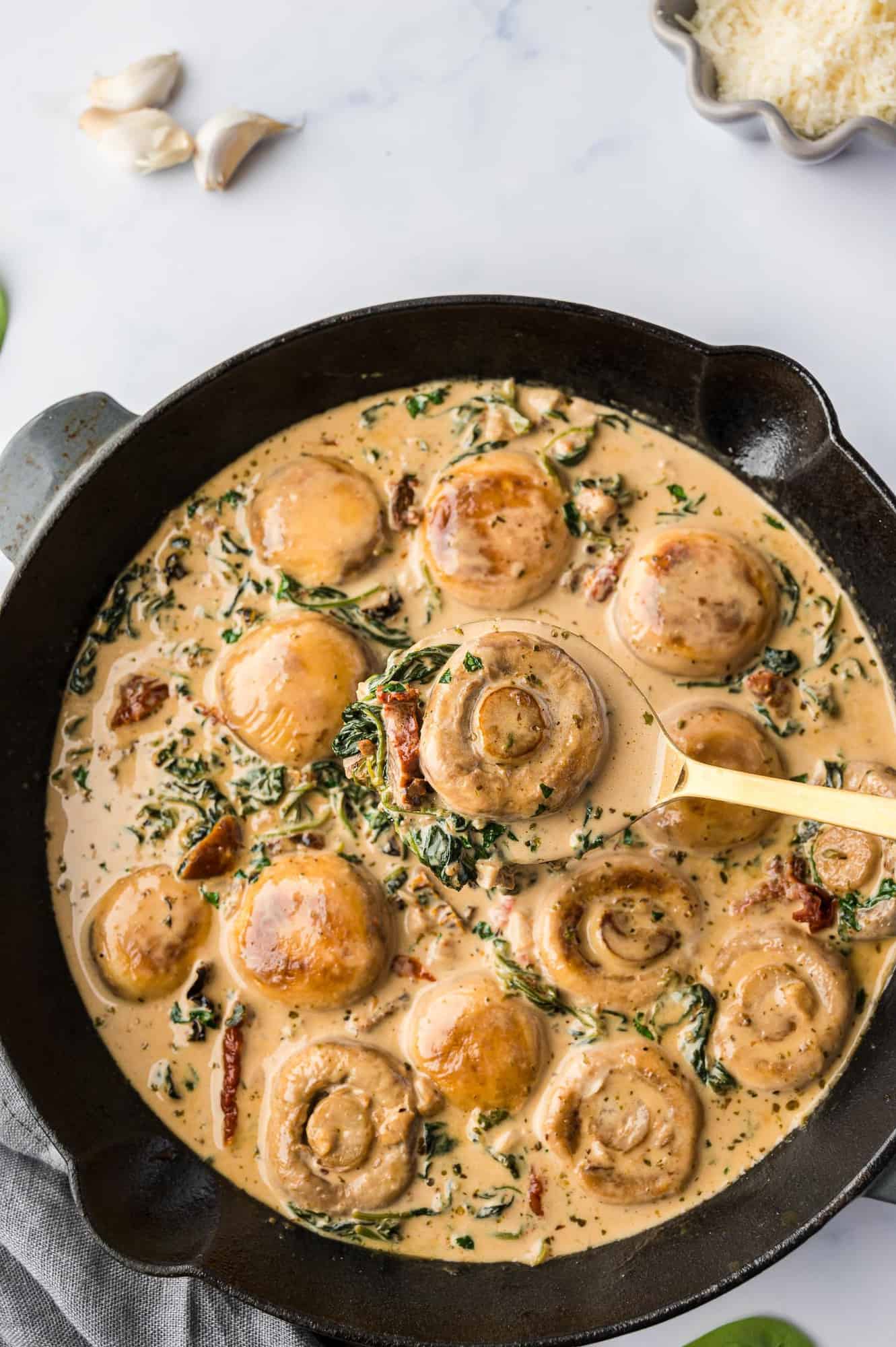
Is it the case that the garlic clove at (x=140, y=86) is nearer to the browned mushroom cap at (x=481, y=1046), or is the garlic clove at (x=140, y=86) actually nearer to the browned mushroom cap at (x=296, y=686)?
the browned mushroom cap at (x=296, y=686)

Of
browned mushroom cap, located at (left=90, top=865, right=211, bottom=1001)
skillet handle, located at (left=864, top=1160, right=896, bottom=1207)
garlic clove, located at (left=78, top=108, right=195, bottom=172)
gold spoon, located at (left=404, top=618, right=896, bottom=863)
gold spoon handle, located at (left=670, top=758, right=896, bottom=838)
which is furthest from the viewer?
garlic clove, located at (left=78, top=108, right=195, bottom=172)

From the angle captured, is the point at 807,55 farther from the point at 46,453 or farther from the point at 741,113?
the point at 46,453

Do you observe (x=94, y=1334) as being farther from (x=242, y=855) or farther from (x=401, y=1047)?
(x=242, y=855)

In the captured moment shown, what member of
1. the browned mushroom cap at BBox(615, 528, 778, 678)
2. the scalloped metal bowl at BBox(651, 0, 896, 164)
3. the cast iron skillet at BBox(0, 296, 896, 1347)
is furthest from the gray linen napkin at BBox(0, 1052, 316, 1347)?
the scalloped metal bowl at BBox(651, 0, 896, 164)

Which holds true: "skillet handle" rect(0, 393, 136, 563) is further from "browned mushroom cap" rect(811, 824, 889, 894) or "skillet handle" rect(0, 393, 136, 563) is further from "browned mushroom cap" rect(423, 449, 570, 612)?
"browned mushroom cap" rect(811, 824, 889, 894)

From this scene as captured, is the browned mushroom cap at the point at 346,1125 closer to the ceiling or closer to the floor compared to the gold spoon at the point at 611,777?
closer to the floor

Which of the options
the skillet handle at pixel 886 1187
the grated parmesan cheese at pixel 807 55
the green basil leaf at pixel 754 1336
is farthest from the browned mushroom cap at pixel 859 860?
the grated parmesan cheese at pixel 807 55

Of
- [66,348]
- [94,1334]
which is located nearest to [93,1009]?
[94,1334]
